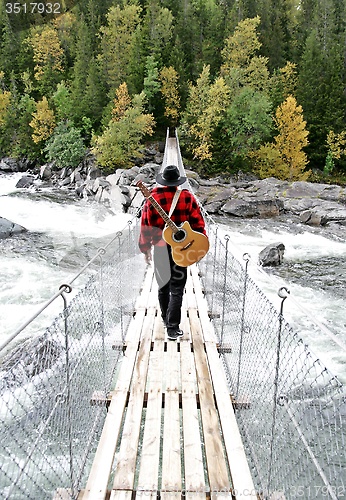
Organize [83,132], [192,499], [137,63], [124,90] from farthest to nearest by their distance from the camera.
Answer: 1. [137,63]
2. [83,132]
3. [124,90]
4. [192,499]

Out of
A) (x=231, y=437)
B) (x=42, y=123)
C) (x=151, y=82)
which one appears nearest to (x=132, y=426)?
(x=231, y=437)

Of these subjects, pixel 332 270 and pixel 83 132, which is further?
pixel 83 132

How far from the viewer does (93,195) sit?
50.9 feet

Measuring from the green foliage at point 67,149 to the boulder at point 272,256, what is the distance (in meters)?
14.3

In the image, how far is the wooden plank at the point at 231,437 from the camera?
177 centimetres

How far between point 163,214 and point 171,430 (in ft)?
4.11

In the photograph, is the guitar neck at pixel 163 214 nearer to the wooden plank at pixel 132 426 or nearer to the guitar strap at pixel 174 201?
the guitar strap at pixel 174 201

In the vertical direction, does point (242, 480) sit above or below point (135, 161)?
below

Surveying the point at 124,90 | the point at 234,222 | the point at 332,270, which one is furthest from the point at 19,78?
the point at 332,270

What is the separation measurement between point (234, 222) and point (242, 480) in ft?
36.4

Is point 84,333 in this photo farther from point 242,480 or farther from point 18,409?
point 242,480

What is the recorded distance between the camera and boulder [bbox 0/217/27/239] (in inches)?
379

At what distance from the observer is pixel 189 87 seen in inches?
987

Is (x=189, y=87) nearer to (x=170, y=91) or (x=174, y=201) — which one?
(x=170, y=91)
